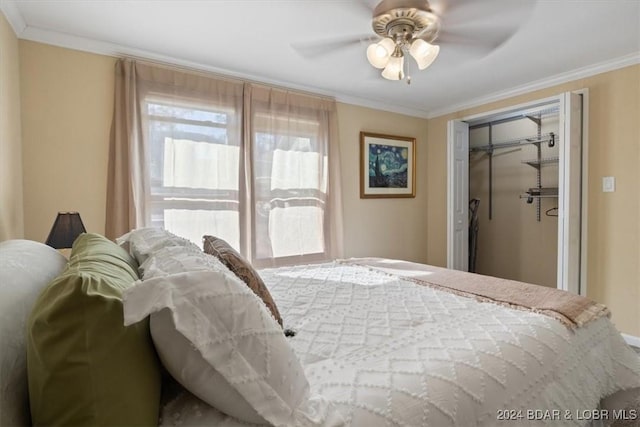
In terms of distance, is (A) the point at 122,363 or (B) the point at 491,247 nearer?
(A) the point at 122,363

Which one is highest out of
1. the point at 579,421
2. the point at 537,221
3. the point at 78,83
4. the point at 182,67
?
the point at 182,67

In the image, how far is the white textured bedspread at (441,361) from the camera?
2.96 feet

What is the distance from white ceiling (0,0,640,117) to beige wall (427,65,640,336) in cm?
20

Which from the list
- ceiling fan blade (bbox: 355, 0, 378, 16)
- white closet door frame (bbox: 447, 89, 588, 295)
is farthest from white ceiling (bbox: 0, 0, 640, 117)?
white closet door frame (bbox: 447, 89, 588, 295)

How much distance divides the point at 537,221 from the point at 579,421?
3.30 metres

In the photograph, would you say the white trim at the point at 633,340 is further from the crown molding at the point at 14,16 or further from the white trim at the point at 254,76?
the crown molding at the point at 14,16

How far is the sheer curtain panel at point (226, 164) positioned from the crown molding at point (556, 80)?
1.74 m

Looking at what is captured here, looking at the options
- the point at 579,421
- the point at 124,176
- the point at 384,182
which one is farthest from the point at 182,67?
the point at 579,421

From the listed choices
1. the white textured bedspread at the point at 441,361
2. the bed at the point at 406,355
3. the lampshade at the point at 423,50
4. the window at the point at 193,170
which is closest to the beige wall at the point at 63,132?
the window at the point at 193,170

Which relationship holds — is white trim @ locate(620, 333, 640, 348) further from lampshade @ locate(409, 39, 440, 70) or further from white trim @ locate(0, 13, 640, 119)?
lampshade @ locate(409, 39, 440, 70)

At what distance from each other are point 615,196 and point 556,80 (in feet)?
4.10

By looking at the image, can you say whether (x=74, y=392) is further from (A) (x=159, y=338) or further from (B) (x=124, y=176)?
(B) (x=124, y=176)

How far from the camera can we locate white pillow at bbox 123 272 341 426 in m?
0.69

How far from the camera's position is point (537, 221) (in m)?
4.11
